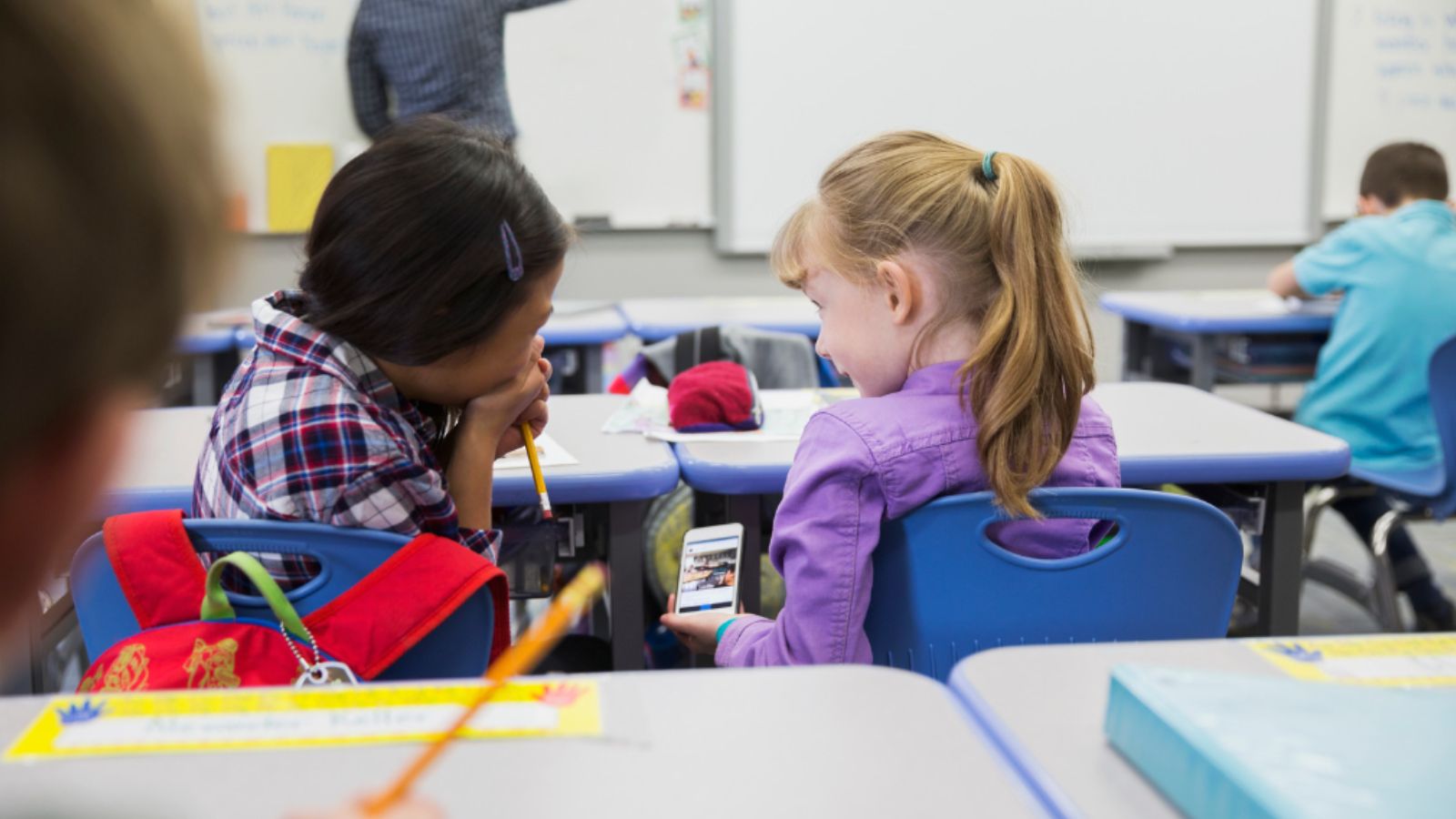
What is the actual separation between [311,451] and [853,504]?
535 mm

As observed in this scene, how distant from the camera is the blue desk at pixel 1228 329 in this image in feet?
10.9

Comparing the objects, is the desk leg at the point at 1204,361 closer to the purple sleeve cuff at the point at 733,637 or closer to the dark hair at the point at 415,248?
the purple sleeve cuff at the point at 733,637

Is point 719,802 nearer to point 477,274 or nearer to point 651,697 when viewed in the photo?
point 651,697

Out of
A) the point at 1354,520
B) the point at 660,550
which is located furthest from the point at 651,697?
the point at 1354,520

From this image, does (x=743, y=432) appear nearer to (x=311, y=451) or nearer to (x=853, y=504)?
(x=853, y=504)

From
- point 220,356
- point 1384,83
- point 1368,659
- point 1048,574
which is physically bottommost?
point 220,356

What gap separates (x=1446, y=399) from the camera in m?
2.60

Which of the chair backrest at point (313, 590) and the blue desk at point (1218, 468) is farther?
the blue desk at point (1218, 468)

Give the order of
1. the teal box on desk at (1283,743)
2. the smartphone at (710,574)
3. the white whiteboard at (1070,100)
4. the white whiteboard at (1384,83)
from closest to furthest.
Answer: the teal box on desk at (1283,743) → the smartphone at (710,574) → the white whiteboard at (1070,100) → the white whiteboard at (1384,83)

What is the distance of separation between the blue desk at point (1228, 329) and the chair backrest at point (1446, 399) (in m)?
0.70

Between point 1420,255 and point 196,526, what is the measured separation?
2941mm

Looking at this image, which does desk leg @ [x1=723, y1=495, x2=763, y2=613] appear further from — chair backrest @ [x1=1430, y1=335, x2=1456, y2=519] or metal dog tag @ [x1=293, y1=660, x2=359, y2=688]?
chair backrest @ [x1=1430, y1=335, x2=1456, y2=519]

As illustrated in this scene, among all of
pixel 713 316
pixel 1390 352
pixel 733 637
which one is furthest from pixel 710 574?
pixel 1390 352

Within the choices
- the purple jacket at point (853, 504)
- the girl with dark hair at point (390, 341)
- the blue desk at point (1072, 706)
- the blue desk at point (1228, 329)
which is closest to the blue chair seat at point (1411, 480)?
the blue desk at point (1228, 329)
